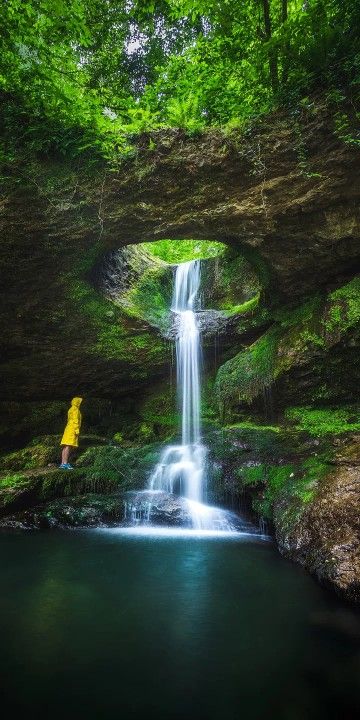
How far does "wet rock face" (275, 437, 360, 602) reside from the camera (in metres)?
4.20

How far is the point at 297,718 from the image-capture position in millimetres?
2426

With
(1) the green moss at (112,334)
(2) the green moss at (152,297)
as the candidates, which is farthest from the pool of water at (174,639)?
(2) the green moss at (152,297)

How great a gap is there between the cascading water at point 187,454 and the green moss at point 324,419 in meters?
2.39

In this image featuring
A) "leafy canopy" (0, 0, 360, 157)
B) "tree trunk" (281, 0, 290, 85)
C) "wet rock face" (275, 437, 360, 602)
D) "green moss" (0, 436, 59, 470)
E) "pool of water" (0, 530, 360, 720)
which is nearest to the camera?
"pool of water" (0, 530, 360, 720)

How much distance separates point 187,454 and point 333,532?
16.2 feet

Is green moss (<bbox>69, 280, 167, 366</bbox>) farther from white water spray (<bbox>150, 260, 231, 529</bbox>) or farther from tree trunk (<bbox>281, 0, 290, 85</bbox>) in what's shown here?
tree trunk (<bbox>281, 0, 290, 85</bbox>)

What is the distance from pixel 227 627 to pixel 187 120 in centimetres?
808

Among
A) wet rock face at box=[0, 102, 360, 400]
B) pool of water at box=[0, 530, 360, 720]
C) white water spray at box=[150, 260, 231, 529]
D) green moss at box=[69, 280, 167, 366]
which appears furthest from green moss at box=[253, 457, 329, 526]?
green moss at box=[69, 280, 167, 366]

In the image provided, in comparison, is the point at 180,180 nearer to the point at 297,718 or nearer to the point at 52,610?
the point at 52,610

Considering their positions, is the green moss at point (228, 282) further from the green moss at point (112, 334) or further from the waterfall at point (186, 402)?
the green moss at point (112, 334)

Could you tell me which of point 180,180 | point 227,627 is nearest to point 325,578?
point 227,627

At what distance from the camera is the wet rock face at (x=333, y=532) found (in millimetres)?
4199

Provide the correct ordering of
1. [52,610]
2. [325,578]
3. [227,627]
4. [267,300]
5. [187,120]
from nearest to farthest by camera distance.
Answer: [227,627] < [52,610] < [325,578] < [187,120] < [267,300]

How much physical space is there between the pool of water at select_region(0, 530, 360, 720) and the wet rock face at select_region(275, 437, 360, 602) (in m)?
0.20
